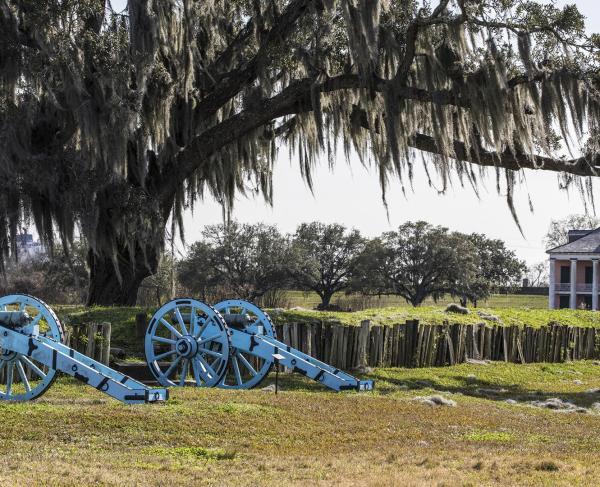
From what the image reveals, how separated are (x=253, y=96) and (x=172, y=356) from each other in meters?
6.43

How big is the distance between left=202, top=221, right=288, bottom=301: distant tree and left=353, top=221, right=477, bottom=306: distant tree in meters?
5.48

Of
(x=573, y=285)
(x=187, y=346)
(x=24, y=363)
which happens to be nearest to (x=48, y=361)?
(x=24, y=363)

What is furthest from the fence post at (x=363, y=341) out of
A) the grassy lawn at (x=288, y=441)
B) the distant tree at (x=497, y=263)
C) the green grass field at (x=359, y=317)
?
the distant tree at (x=497, y=263)

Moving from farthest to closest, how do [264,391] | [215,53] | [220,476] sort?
[215,53] < [264,391] < [220,476]

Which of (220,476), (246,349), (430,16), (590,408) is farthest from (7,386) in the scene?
(430,16)

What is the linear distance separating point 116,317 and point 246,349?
3847 mm

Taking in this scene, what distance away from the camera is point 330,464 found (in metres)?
7.50

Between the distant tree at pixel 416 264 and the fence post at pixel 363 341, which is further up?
the distant tree at pixel 416 264

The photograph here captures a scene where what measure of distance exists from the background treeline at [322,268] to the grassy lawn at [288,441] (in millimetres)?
33370

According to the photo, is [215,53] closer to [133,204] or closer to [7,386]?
[133,204]

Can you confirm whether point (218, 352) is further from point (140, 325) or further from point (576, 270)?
point (576, 270)

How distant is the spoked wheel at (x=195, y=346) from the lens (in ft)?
38.3

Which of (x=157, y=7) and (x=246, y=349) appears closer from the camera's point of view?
(x=246, y=349)

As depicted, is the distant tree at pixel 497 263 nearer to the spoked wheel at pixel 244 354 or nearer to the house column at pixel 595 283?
the house column at pixel 595 283
